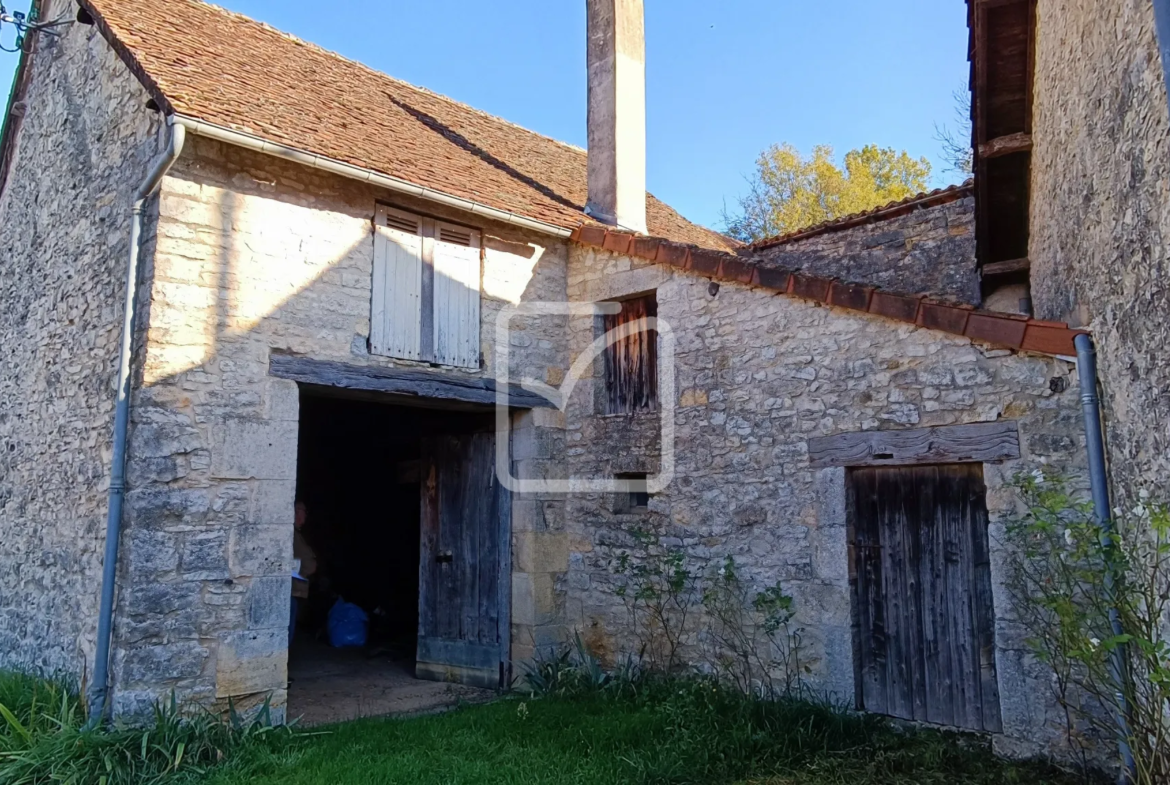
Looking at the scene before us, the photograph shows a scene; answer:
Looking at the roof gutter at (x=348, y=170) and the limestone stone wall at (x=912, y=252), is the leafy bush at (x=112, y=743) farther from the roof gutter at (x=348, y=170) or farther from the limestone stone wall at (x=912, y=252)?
the limestone stone wall at (x=912, y=252)

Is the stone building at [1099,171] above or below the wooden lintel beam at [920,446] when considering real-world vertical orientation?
above

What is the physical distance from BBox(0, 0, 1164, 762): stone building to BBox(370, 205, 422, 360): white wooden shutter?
2 cm

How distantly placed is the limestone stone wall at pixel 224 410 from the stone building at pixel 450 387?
0.06 ft

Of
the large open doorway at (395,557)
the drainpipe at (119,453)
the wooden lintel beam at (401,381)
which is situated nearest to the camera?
the drainpipe at (119,453)

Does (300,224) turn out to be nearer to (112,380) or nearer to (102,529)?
(112,380)

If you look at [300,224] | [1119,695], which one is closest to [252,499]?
[300,224]

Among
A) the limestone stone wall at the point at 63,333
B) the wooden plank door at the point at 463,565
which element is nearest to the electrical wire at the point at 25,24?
the limestone stone wall at the point at 63,333

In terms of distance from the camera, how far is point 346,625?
9031 millimetres

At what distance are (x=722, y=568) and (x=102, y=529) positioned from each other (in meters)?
4.30

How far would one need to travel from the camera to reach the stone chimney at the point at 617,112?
8711 mm

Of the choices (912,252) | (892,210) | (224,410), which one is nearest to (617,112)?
(892,210)

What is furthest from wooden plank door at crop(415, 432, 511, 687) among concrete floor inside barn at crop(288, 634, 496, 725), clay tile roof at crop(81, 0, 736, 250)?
clay tile roof at crop(81, 0, 736, 250)

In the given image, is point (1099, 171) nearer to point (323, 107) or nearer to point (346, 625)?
point (323, 107)

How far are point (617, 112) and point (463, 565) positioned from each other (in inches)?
194
